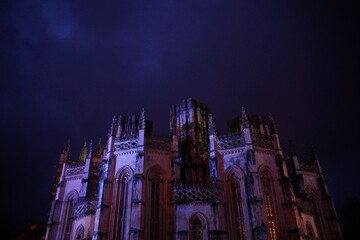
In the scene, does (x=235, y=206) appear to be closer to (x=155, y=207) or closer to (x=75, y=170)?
(x=155, y=207)

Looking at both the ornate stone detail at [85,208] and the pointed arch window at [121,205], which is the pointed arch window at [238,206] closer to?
the pointed arch window at [121,205]

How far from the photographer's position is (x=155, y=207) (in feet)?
98.8

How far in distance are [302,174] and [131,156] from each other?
23449 millimetres

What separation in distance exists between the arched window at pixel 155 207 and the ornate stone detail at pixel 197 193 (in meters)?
2.67

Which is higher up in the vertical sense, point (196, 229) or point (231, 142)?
point (231, 142)

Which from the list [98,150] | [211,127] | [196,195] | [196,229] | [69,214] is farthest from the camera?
[98,150]

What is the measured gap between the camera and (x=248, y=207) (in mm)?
28516

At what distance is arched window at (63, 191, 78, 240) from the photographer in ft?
120

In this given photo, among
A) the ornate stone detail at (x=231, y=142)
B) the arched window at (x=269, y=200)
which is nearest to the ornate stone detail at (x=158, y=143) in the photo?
the ornate stone detail at (x=231, y=142)

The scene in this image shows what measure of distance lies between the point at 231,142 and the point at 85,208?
725 inches

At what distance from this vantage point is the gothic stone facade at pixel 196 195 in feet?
91.8

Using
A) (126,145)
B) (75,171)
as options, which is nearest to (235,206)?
(126,145)

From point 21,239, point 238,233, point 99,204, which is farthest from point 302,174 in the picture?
point 21,239

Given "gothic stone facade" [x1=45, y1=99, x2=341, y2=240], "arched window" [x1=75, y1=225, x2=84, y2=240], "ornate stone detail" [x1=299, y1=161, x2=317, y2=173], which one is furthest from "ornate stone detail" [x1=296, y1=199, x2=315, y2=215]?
"arched window" [x1=75, y1=225, x2=84, y2=240]
